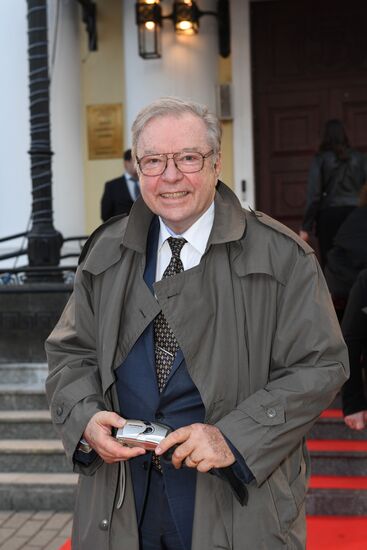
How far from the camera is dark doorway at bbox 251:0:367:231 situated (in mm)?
8648

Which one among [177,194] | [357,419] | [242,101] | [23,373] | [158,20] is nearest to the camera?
[177,194]

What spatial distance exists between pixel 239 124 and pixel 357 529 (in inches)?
207

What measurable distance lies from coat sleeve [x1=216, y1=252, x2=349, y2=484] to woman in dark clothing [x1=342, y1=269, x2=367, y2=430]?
5.53 feet

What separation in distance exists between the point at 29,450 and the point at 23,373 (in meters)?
0.76

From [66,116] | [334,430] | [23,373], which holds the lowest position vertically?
[334,430]

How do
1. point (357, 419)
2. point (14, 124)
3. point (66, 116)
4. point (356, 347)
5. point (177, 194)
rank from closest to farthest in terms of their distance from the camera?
point (177, 194) < point (356, 347) < point (357, 419) < point (14, 124) < point (66, 116)

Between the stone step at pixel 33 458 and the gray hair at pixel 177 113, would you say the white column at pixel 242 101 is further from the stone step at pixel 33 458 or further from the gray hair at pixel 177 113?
the gray hair at pixel 177 113

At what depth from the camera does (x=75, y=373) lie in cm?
239

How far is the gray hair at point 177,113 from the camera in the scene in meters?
2.26

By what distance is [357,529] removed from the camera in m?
4.34

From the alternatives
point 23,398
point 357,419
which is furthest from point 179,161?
point 23,398

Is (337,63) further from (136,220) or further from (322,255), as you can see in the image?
(136,220)

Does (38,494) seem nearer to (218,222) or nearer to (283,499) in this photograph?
(283,499)

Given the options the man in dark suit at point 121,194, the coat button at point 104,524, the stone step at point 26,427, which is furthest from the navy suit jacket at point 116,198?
the coat button at point 104,524
